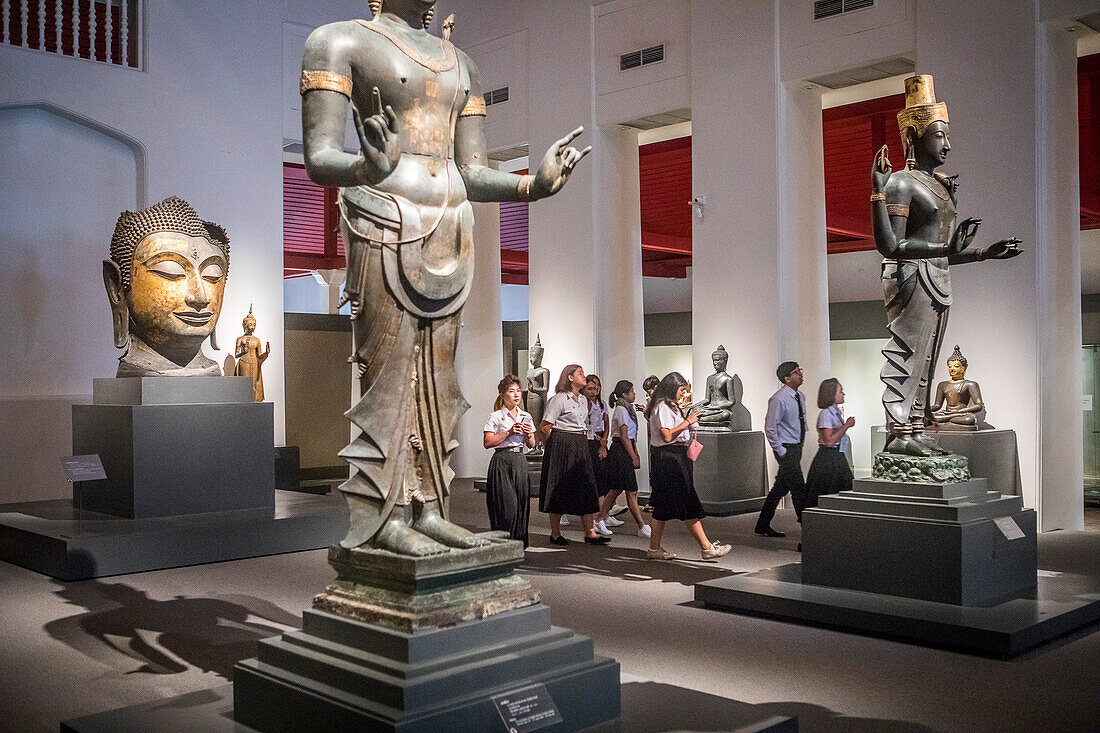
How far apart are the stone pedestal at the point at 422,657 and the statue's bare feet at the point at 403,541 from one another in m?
0.06

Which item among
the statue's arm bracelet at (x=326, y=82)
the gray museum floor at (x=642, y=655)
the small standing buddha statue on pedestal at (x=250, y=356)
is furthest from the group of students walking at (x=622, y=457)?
the small standing buddha statue on pedestal at (x=250, y=356)

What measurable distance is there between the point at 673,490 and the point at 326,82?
15.0 ft

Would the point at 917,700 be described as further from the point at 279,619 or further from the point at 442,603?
the point at 279,619

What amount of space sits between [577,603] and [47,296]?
8.10m

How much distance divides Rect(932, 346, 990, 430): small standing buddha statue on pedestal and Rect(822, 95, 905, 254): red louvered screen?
4.09 meters

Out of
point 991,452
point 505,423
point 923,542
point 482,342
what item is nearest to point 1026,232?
point 991,452

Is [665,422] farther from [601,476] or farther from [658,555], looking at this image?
[601,476]

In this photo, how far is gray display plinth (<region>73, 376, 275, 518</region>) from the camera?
7.48m

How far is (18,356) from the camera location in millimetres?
11227

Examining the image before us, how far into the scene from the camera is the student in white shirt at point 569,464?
8.39 metres

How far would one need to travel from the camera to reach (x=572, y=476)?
839 cm

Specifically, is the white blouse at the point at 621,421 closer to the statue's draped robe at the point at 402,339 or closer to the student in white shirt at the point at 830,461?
the student in white shirt at the point at 830,461

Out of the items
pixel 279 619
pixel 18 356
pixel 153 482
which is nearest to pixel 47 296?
pixel 18 356

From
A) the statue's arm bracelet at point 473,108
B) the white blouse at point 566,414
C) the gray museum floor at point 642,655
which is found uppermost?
the statue's arm bracelet at point 473,108
